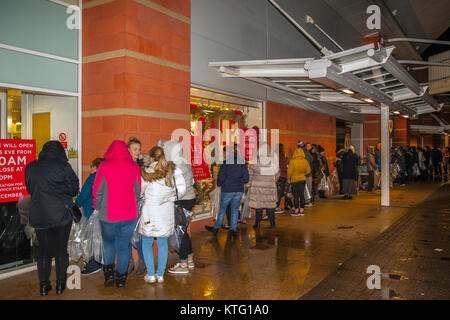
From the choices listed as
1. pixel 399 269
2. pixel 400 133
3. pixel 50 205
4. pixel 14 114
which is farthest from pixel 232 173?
pixel 400 133

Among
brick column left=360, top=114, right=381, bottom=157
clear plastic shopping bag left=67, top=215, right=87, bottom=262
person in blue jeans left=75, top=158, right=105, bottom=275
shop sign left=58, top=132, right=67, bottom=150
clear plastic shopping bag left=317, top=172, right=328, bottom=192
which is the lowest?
clear plastic shopping bag left=67, top=215, right=87, bottom=262

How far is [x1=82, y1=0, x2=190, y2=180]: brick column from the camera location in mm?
5914

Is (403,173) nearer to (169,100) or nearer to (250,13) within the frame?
(250,13)

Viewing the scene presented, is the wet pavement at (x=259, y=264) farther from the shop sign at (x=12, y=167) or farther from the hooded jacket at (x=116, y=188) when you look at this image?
the shop sign at (x=12, y=167)

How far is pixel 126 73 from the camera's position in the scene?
5.88 meters

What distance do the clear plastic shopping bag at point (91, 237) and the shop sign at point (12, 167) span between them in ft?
3.82

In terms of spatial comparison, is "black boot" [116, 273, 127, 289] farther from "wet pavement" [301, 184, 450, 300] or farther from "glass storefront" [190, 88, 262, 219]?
"glass storefront" [190, 88, 262, 219]

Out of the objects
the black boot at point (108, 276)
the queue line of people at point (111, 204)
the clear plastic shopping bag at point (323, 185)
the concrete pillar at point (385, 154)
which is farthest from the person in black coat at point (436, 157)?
the black boot at point (108, 276)

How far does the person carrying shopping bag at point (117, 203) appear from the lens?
4.47 meters

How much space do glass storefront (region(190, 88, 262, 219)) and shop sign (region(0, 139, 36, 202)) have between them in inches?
142

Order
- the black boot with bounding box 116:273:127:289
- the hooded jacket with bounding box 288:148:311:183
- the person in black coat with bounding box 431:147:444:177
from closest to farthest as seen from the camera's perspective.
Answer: the black boot with bounding box 116:273:127:289
the hooded jacket with bounding box 288:148:311:183
the person in black coat with bounding box 431:147:444:177

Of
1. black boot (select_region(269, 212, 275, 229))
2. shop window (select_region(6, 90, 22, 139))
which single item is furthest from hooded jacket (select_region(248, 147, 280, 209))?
shop window (select_region(6, 90, 22, 139))

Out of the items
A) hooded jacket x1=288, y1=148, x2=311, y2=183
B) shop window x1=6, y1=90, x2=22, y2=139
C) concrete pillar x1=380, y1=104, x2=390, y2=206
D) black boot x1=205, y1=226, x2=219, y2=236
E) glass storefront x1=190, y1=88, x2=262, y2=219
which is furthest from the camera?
concrete pillar x1=380, y1=104, x2=390, y2=206

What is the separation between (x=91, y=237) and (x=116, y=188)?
106 cm
